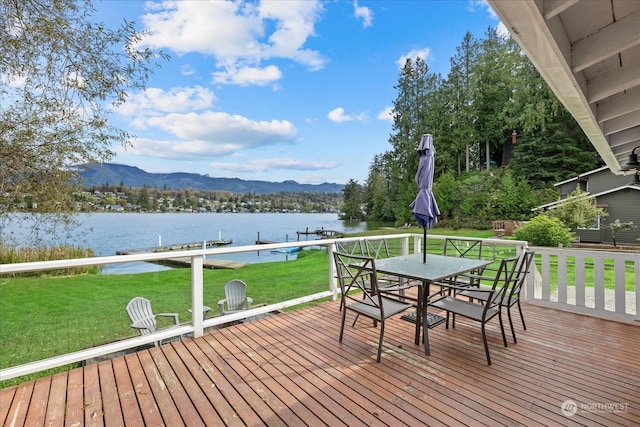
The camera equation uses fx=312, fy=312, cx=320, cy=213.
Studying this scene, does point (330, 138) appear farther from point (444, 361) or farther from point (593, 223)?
point (444, 361)

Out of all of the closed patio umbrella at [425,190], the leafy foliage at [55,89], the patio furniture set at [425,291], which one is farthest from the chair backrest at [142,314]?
the closed patio umbrella at [425,190]

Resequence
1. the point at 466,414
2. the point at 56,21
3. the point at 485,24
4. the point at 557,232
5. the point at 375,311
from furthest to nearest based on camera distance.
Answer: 1. the point at 485,24
2. the point at 557,232
3. the point at 56,21
4. the point at 375,311
5. the point at 466,414

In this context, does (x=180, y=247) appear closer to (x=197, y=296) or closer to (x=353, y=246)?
(x=353, y=246)

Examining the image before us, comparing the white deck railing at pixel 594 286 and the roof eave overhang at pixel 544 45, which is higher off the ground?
the roof eave overhang at pixel 544 45

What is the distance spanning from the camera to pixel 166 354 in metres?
3.01

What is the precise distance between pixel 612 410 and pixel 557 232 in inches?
408

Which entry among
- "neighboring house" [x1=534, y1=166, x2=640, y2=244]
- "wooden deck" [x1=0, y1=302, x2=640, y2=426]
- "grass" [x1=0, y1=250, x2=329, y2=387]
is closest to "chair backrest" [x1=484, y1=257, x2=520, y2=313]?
"wooden deck" [x1=0, y1=302, x2=640, y2=426]

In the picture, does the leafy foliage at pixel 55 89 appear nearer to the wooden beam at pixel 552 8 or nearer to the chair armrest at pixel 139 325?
the chair armrest at pixel 139 325

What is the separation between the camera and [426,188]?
12.6ft

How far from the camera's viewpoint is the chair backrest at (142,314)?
320 centimetres

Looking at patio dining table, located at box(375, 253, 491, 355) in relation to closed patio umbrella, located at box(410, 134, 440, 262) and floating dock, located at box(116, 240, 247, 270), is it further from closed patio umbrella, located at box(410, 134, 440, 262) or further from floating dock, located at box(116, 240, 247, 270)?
floating dock, located at box(116, 240, 247, 270)

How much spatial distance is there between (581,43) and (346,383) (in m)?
2.64

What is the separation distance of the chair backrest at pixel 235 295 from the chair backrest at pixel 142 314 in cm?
94

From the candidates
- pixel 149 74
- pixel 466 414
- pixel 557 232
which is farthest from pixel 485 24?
pixel 466 414
